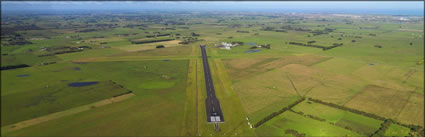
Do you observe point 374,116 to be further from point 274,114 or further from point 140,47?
point 140,47

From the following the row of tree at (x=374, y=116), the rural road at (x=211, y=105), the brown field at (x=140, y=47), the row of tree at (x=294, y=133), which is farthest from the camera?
the brown field at (x=140, y=47)

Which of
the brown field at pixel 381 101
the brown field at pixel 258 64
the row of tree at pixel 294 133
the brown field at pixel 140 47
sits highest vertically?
the brown field at pixel 140 47

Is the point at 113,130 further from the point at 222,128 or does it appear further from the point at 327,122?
the point at 327,122

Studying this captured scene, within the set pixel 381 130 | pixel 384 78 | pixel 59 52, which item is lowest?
pixel 381 130

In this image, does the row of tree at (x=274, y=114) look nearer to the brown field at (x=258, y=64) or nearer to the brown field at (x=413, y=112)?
the brown field at (x=413, y=112)

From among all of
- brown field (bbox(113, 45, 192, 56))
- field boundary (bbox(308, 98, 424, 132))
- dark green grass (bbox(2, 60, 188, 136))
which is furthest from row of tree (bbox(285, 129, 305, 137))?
brown field (bbox(113, 45, 192, 56))

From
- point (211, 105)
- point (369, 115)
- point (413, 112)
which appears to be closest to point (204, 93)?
point (211, 105)

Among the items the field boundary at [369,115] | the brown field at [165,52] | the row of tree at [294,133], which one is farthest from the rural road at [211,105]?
the brown field at [165,52]

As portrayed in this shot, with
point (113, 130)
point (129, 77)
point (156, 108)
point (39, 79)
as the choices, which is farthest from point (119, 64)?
point (113, 130)
